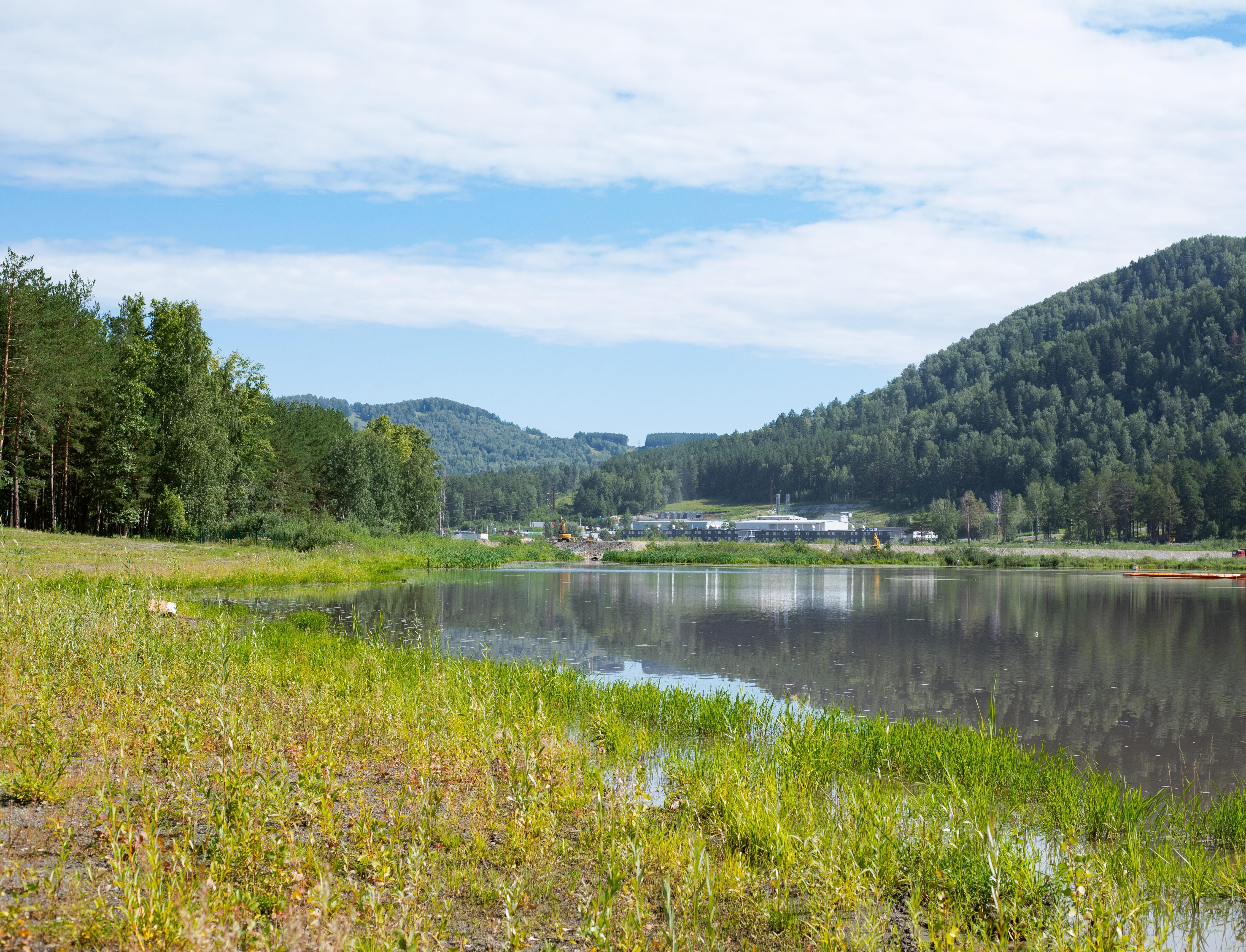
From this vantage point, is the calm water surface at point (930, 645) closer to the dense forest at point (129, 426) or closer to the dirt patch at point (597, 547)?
the dense forest at point (129, 426)

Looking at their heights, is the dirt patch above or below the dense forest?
below

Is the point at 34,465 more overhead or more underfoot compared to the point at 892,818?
more overhead

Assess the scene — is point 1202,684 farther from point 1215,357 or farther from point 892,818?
point 1215,357

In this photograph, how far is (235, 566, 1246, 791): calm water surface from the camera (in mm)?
14055

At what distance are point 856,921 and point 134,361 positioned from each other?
60.1m

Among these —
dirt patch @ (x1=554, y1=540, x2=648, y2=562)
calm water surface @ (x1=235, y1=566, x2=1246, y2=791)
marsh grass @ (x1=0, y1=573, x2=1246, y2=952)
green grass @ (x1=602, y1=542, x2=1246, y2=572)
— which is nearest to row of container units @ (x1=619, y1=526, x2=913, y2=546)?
dirt patch @ (x1=554, y1=540, x2=648, y2=562)

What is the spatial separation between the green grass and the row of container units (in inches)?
1731

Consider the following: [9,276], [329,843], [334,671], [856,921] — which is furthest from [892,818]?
[9,276]

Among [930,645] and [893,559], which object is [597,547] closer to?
[893,559]

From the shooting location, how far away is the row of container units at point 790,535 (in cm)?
14700

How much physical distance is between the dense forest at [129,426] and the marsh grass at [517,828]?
38.6 meters

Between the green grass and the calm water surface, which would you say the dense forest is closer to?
the calm water surface

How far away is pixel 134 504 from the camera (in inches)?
2195

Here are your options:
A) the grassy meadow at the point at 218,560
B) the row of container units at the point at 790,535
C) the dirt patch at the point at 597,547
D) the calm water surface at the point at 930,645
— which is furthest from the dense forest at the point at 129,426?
the row of container units at the point at 790,535
